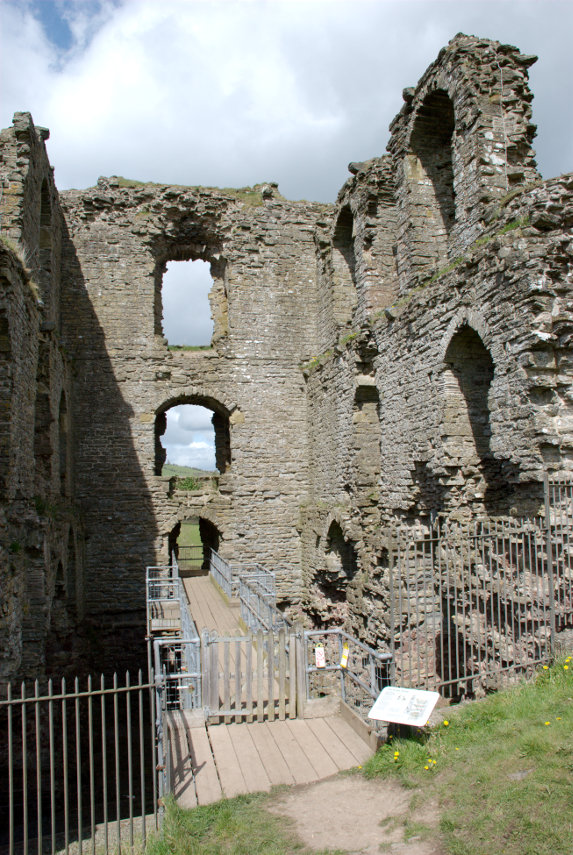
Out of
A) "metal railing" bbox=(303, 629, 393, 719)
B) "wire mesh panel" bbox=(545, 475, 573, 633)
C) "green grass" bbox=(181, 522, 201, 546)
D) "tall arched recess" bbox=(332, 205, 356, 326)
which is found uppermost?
"tall arched recess" bbox=(332, 205, 356, 326)

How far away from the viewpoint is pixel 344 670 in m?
7.14

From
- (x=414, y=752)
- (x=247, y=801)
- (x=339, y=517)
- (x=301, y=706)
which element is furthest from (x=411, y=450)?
(x=247, y=801)

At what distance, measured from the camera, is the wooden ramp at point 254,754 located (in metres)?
5.69

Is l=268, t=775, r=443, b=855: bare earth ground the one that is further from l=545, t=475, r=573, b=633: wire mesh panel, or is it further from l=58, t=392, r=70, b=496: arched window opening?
l=58, t=392, r=70, b=496: arched window opening

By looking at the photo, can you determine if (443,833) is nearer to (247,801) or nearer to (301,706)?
(247,801)

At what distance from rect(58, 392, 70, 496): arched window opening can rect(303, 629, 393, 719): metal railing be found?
6.47 meters

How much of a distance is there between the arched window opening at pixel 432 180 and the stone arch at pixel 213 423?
23.2 ft

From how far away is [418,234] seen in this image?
12.1 meters

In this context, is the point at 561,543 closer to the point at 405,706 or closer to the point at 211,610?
the point at 405,706

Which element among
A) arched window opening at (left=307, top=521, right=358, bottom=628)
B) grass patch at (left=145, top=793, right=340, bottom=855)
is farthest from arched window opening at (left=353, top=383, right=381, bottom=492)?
grass patch at (left=145, top=793, right=340, bottom=855)

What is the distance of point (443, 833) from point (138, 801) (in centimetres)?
830

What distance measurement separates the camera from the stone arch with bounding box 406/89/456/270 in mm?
12125

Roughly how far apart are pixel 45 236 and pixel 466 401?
33.0 feet

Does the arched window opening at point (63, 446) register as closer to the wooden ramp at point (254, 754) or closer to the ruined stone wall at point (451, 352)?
the ruined stone wall at point (451, 352)
